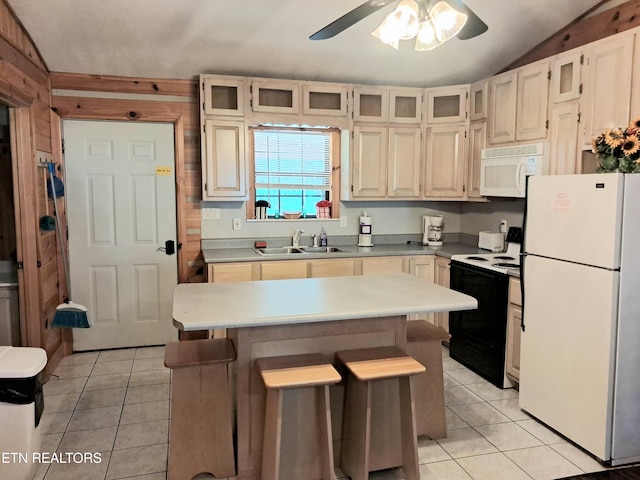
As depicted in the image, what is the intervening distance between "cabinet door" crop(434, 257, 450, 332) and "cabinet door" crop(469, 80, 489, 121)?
131 cm

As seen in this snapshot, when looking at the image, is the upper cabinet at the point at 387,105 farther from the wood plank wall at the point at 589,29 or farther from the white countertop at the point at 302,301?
the white countertop at the point at 302,301

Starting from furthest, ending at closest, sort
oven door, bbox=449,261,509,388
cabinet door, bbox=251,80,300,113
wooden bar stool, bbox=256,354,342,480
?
cabinet door, bbox=251,80,300,113, oven door, bbox=449,261,509,388, wooden bar stool, bbox=256,354,342,480

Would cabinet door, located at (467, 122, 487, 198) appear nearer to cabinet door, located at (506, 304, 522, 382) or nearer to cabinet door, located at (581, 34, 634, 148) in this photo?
cabinet door, located at (581, 34, 634, 148)

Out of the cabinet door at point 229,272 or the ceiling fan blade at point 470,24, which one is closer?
the ceiling fan blade at point 470,24

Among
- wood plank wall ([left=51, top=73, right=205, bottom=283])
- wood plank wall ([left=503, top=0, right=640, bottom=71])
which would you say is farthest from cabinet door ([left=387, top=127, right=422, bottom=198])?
wood plank wall ([left=51, top=73, right=205, bottom=283])


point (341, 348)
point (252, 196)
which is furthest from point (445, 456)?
point (252, 196)

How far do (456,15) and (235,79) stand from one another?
2291mm

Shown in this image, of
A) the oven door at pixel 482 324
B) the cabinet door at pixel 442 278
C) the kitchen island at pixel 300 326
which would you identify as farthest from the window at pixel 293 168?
the kitchen island at pixel 300 326

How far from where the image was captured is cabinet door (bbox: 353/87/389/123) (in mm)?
4375

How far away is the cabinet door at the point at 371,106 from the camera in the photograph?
438 centimetres

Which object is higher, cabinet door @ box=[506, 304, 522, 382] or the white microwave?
the white microwave

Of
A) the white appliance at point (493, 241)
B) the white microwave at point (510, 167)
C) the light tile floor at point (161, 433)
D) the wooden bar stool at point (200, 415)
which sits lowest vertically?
the light tile floor at point (161, 433)

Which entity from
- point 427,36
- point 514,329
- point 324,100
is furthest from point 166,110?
point 514,329

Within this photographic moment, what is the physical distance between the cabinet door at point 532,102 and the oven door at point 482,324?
1.12 metres
